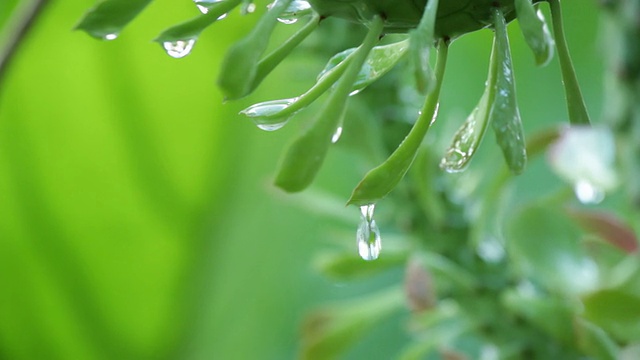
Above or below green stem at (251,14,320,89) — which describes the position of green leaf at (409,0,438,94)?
above

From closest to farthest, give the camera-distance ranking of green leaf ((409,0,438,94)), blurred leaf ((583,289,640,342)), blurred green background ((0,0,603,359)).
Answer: green leaf ((409,0,438,94)), blurred leaf ((583,289,640,342)), blurred green background ((0,0,603,359))

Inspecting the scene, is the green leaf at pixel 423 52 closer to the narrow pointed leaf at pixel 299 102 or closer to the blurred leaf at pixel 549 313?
the narrow pointed leaf at pixel 299 102

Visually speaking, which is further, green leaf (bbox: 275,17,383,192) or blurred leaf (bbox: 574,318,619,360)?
blurred leaf (bbox: 574,318,619,360)

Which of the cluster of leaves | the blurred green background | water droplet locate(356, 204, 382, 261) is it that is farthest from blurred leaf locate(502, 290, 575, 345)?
the blurred green background

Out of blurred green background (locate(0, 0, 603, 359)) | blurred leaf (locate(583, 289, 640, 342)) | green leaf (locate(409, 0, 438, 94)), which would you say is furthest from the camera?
blurred green background (locate(0, 0, 603, 359))

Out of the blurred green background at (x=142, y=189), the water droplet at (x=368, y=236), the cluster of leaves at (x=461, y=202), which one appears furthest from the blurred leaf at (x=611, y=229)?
the blurred green background at (x=142, y=189)

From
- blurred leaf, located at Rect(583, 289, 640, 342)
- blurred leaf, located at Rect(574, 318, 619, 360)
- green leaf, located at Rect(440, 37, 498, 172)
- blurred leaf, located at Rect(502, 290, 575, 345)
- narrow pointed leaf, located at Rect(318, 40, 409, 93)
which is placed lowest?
blurred leaf, located at Rect(502, 290, 575, 345)

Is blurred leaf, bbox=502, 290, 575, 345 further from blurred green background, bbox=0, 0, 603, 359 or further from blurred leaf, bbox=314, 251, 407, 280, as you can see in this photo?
blurred green background, bbox=0, 0, 603, 359
